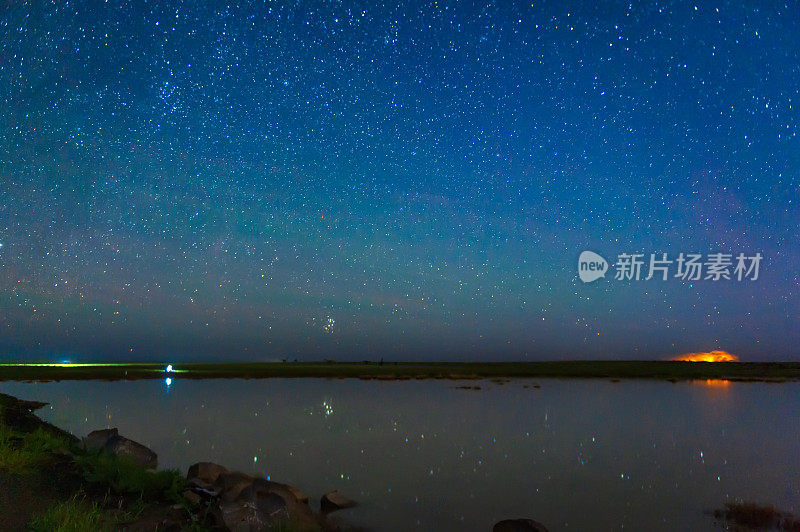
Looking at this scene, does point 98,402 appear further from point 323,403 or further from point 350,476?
point 350,476

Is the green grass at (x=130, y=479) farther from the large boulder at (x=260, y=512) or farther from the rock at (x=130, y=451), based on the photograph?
the large boulder at (x=260, y=512)

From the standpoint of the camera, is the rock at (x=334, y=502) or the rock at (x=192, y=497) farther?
the rock at (x=334, y=502)

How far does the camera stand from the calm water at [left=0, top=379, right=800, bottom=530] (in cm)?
1473

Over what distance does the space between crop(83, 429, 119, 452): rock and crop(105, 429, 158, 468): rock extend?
22 centimetres

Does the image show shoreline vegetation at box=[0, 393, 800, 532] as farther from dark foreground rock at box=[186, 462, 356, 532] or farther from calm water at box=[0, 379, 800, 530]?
calm water at box=[0, 379, 800, 530]

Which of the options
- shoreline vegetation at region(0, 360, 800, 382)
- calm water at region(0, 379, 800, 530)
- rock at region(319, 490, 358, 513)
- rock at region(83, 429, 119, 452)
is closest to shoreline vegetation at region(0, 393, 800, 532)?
rock at region(319, 490, 358, 513)

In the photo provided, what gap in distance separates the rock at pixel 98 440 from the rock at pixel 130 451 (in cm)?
22

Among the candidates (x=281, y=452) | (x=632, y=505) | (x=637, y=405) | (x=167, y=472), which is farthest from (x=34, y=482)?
(x=637, y=405)

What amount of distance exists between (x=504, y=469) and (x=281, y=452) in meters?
8.53

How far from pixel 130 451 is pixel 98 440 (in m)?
1.40

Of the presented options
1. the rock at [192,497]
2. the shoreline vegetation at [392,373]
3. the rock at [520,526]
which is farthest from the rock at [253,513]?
the shoreline vegetation at [392,373]

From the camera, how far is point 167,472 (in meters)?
14.2

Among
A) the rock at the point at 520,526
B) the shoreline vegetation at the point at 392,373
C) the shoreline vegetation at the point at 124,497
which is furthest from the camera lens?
the shoreline vegetation at the point at 392,373

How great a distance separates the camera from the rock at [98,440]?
54.6ft
